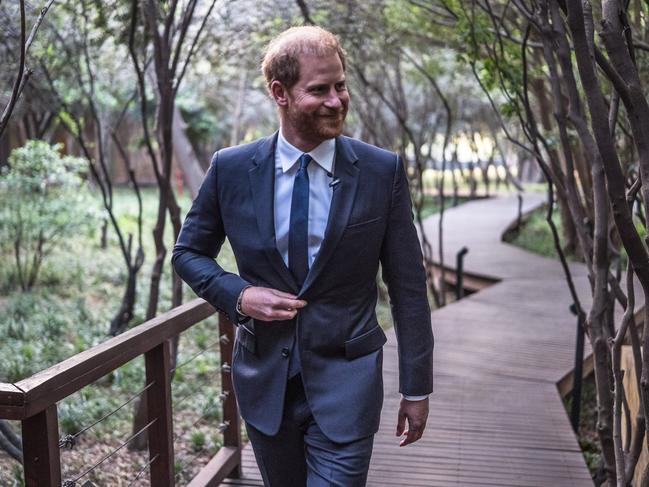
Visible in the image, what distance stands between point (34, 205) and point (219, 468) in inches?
328

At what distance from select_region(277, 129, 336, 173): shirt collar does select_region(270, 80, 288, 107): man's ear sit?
129 millimetres

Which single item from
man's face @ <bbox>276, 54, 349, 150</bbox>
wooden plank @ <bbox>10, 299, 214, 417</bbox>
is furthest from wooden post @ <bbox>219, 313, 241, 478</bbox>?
man's face @ <bbox>276, 54, 349, 150</bbox>

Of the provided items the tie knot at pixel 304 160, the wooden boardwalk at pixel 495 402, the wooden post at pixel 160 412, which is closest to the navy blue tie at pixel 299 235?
A: the tie knot at pixel 304 160

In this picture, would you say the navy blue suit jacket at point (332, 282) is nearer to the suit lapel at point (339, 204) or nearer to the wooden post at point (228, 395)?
the suit lapel at point (339, 204)

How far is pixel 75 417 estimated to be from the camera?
6473 mm

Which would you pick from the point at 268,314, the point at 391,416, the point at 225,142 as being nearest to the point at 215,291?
the point at 268,314

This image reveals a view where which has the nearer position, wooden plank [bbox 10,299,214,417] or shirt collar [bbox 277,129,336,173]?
wooden plank [bbox 10,299,214,417]

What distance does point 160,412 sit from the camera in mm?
3334

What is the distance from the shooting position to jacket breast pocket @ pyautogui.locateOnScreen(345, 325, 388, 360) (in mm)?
2408

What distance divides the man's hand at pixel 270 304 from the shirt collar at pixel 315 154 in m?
0.36

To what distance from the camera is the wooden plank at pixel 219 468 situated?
12.4 feet

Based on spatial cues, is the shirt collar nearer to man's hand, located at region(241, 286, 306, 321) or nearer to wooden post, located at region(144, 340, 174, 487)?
man's hand, located at region(241, 286, 306, 321)

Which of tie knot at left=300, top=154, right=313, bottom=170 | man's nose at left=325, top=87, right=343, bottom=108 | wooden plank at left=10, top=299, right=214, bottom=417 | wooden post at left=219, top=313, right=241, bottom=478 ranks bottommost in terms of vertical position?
wooden post at left=219, top=313, right=241, bottom=478

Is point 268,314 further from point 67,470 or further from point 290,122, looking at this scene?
point 67,470
